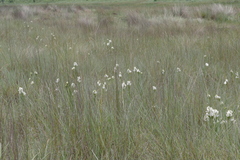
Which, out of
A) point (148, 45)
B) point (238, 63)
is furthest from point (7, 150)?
point (148, 45)

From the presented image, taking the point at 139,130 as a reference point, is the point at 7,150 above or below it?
above

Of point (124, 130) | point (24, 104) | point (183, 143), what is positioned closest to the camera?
point (183, 143)

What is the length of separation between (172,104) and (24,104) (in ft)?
4.47

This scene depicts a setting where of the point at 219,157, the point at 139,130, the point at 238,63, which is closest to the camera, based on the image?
the point at 219,157

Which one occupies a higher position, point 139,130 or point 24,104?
point 24,104

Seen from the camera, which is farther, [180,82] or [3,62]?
[3,62]

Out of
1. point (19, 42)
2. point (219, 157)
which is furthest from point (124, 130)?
point (19, 42)

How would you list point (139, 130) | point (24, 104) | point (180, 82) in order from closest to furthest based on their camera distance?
point (139, 130) < point (24, 104) < point (180, 82)

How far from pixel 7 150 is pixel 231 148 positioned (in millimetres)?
1408

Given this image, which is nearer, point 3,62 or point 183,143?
point 183,143

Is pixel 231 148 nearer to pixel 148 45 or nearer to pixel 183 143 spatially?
pixel 183 143

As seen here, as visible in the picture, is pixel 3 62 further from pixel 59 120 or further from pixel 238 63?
pixel 238 63

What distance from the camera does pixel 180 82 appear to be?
2.77 meters

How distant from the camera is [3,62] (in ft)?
13.8
